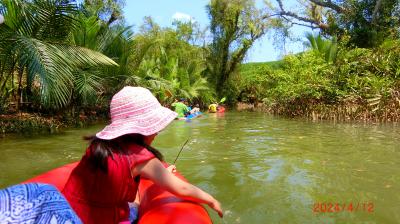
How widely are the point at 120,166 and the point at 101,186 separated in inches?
5.3

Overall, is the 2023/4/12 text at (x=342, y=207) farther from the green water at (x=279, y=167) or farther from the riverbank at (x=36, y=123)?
the riverbank at (x=36, y=123)

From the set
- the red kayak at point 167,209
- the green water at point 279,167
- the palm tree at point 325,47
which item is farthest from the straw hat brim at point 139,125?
the palm tree at point 325,47

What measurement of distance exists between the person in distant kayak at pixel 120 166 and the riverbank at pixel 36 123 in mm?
8678

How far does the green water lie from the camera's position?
422 centimetres

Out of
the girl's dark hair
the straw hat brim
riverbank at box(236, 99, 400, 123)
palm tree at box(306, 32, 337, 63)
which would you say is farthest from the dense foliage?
the girl's dark hair

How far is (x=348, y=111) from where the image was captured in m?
13.1

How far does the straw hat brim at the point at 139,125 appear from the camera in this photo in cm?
215

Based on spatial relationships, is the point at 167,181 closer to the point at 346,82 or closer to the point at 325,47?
the point at 346,82

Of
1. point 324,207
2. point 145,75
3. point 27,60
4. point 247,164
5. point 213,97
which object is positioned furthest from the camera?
point 213,97

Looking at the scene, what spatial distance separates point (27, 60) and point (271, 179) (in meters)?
5.78

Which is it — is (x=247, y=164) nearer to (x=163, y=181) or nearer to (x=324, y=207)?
(x=324, y=207)

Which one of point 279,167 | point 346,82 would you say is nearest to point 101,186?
point 279,167

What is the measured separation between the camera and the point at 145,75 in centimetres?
1598

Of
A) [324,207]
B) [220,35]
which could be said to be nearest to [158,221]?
[324,207]
